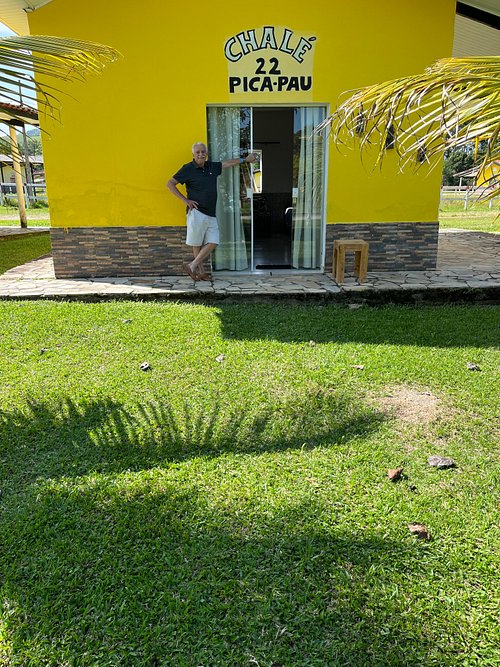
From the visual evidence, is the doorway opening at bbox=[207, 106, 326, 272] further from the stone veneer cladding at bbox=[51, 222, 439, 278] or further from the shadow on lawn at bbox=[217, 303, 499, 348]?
the shadow on lawn at bbox=[217, 303, 499, 348]

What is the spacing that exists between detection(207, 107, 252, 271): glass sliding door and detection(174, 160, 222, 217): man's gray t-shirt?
1.97 ft

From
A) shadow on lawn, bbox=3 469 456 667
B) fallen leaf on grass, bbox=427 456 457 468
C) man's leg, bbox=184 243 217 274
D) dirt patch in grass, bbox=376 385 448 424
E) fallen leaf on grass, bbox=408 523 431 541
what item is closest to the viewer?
shadow on lawn, bbox=3 469 456 667

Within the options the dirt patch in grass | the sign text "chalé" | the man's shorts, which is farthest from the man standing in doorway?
the dirt patch in grass

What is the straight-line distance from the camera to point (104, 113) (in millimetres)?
6996

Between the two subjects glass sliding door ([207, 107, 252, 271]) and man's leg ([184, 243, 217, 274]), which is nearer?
man's leg ([184, 243, 217, 274])

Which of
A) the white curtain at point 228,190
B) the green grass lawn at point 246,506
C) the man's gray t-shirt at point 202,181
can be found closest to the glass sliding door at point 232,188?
the white curtain at point 228,190

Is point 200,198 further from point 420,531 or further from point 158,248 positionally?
point 420,531

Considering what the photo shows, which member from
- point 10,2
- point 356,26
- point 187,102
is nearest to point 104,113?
point 187,102

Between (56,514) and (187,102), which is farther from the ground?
(187,102)

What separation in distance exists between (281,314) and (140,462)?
3276mm

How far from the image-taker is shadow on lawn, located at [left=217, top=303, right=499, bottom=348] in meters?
5.16

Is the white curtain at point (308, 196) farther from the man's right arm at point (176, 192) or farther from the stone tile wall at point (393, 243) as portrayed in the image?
the man's right arm at point (176, 192)

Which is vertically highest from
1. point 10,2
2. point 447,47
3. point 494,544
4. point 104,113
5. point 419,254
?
point 10,2

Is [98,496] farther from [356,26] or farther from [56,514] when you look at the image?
[356,26]
